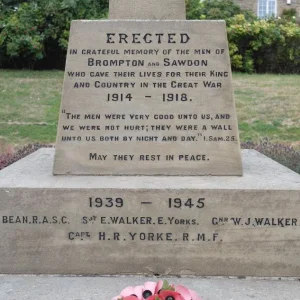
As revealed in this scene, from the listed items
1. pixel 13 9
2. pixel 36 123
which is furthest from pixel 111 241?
pixel 13 9

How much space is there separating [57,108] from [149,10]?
830 cm

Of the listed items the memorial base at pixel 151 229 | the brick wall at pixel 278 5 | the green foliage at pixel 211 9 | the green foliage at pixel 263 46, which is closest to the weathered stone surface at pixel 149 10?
the memorial base at pixel 151 229

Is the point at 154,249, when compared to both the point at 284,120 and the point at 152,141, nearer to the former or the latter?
the point at 152,141

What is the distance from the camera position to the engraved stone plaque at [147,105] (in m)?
4.30

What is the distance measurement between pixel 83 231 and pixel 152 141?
0.85 m

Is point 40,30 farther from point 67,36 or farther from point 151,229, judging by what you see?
point 151,229

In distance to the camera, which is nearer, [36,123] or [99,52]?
[99,52]

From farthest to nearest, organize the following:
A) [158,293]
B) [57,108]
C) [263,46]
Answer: [263,46], [57,108], [158,293]

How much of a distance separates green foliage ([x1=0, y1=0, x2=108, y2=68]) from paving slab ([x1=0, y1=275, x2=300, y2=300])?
15.2 m

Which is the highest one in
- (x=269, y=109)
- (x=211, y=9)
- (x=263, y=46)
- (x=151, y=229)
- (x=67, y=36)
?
(x=211, y=9)

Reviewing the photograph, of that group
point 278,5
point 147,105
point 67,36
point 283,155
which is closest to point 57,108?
point 283,155

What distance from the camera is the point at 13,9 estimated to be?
21953mm

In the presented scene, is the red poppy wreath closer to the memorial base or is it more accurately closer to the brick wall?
the memorial base

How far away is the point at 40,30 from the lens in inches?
767
